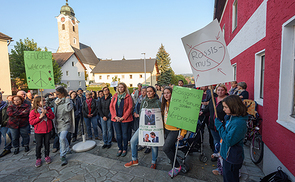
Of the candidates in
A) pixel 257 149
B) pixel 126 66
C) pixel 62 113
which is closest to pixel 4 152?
pixel 62 113

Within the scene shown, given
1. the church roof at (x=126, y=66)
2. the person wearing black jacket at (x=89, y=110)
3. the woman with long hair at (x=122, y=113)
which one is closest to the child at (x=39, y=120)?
the woman with long hair at (x=122, y=113)

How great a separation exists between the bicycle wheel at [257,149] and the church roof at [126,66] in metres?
45.9

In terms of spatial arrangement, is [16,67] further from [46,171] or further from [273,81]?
[273,81]

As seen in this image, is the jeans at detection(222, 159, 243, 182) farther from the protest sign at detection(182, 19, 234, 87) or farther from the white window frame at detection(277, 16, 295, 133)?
the protest sign at detection(182, 19, 234, 87)

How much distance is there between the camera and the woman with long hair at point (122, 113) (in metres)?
4.20

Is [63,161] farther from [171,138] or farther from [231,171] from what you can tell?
[231,171]

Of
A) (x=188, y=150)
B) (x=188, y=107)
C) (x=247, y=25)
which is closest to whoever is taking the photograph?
(x=188, y=107)

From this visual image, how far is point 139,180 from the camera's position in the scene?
10.0 feet

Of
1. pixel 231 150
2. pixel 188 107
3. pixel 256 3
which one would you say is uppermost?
pixel 256 3

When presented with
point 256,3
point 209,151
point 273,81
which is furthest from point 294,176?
point 256,3

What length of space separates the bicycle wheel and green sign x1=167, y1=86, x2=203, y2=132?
195 cm

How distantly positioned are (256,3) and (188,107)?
4848 millimetres

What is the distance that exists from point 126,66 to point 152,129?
169 feet

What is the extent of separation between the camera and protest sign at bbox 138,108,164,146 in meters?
3.36
